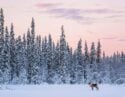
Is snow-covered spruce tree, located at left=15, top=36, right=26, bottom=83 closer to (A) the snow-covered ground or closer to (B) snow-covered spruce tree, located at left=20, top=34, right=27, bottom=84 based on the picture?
(B) snow-covered spruce tree, located at left=20, top=34, right=27, bottom=84

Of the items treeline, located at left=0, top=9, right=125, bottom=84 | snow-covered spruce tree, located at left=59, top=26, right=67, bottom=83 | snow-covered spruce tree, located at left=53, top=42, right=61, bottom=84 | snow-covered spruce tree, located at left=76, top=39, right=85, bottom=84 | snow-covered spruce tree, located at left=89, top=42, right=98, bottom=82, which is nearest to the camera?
treeline, located at left=0, top=9, right=125, bottom=84

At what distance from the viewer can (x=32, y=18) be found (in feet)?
293

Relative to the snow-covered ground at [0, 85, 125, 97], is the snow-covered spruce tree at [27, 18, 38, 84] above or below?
above

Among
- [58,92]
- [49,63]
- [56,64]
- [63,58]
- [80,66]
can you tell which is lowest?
[58,92]

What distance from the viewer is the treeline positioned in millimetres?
75938

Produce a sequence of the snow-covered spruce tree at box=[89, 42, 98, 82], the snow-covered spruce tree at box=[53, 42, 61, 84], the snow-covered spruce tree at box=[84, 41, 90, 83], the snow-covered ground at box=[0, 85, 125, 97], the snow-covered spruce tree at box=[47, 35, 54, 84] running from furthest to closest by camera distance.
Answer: the snow-covered spruce tree at box=[89, 42, 98, 82] → the snow-covered spruce tree at box=[84, 41, 90, 83] → the snow-covered spruce tree at box=[47, 35, 54, 84] → the snow-covered spruce tree at box=[53, 42, 61, 84] → the snow-covered ground at box=[0, 85, 125, 97]

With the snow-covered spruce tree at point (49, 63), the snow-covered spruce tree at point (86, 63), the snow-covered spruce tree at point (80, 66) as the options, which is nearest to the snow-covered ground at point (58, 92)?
the snow-covered spruce tree at point (49, 63)

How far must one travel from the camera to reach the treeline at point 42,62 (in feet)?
249

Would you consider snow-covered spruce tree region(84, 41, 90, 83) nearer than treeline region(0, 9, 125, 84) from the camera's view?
No

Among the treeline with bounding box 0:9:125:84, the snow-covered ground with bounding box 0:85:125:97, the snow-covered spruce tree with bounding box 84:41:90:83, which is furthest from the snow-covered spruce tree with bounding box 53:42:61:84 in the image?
the snow-covered ground with bounding box 0:85:125:97

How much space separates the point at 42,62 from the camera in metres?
101

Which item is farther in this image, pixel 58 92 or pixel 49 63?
pixel 49 63

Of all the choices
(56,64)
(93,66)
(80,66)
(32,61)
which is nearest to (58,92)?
(32,61)

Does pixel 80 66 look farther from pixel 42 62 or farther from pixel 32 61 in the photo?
pixel 32 61
